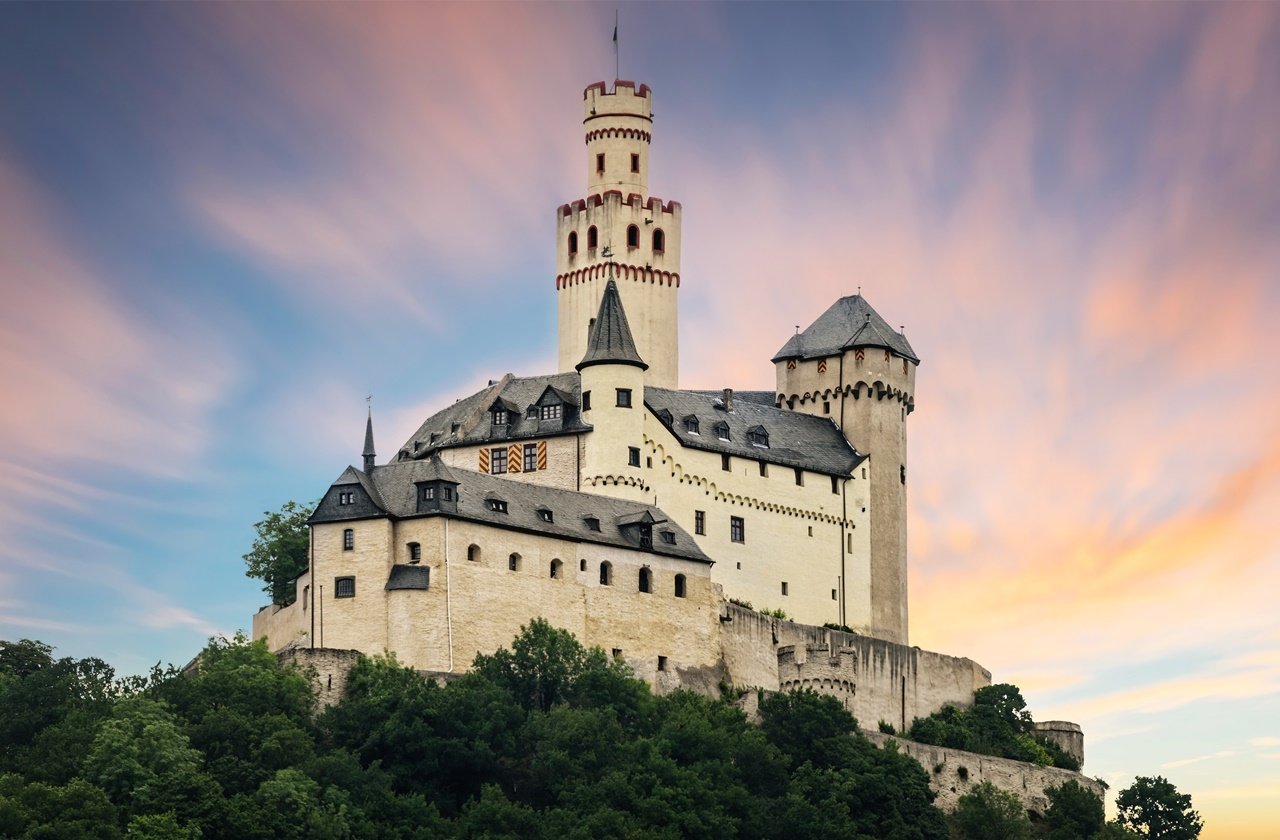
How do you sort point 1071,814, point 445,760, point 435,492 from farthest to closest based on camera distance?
point 1071,814 → point 435,492 → point 445,760

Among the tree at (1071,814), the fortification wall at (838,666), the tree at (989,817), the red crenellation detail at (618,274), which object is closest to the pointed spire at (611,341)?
the red crenellation detail at (618,274)

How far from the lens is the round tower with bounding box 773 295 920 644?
372ft

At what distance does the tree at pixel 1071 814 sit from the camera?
9962cm

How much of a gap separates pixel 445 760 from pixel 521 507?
1177cm

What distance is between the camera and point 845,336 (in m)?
117

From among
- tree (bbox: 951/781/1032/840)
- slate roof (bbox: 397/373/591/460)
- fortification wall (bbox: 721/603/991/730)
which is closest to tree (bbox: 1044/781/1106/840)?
tree (bbox: 951/781/1032/840)

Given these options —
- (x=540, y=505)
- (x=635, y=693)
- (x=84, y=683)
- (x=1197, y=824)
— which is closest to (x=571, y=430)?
(x=540, y=505)

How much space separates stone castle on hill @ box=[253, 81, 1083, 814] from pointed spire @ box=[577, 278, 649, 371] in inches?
3.4

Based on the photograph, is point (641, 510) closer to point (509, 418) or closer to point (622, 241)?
point (509, 418)

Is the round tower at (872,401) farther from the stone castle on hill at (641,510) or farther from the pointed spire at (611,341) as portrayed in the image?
the pointed spire at (611,341)

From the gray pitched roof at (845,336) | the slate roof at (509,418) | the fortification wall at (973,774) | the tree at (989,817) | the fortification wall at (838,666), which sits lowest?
the tree at (989,817)

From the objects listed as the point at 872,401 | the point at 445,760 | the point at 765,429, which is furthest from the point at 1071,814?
the point at 445,760

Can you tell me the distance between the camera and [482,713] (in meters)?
90.8

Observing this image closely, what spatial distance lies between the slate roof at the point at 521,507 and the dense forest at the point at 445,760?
476cm
